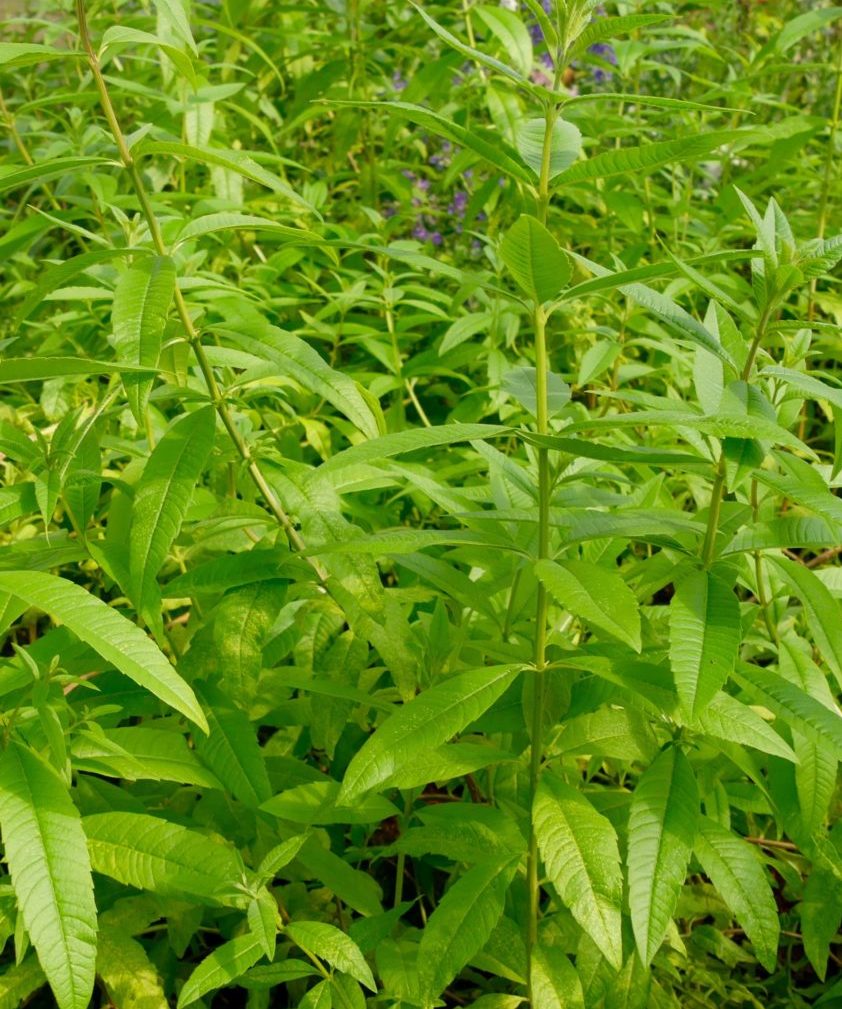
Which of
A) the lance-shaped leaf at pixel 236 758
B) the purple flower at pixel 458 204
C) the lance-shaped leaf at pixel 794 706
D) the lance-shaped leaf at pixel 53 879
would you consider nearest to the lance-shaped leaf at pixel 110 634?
the lance-shaped leaf at pixel 53 879

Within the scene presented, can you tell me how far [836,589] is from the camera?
5.19ft

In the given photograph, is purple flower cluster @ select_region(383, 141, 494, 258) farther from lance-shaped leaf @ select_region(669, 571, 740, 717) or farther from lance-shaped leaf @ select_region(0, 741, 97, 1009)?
lance-shaped leaf @ select_region(0, 741, 97, 1009)

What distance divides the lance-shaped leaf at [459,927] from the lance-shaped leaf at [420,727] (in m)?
0.21

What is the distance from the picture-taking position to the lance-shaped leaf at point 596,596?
1.11 meters

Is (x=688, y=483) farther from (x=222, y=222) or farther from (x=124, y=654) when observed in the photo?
(x=124, y=654)

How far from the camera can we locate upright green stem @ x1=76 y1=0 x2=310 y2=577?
131cm

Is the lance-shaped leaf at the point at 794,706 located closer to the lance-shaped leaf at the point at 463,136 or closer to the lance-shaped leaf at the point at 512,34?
the lance-shaped leaf at the point at 463,136

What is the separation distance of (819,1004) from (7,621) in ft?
4.51

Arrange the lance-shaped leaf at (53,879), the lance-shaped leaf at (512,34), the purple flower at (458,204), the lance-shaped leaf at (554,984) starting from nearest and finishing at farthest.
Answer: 1. the lance-shaped leaf at (53,879)
2. the lance-shaped leaf at (554,984)
3. the lance-shaped leaf at (512,34)
4. the purple flower at (458,204)

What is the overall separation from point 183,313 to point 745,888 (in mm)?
1002

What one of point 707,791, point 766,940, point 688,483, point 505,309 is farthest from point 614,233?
point 766,940

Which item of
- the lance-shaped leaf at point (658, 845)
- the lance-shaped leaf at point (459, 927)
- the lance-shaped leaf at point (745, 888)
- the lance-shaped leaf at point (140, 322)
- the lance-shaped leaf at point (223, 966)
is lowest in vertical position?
the lance-shaped leaf at point (745, 888)

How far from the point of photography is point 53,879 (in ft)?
3.59

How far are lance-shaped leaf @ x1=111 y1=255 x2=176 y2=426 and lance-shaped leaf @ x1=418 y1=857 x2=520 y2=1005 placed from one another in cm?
67
